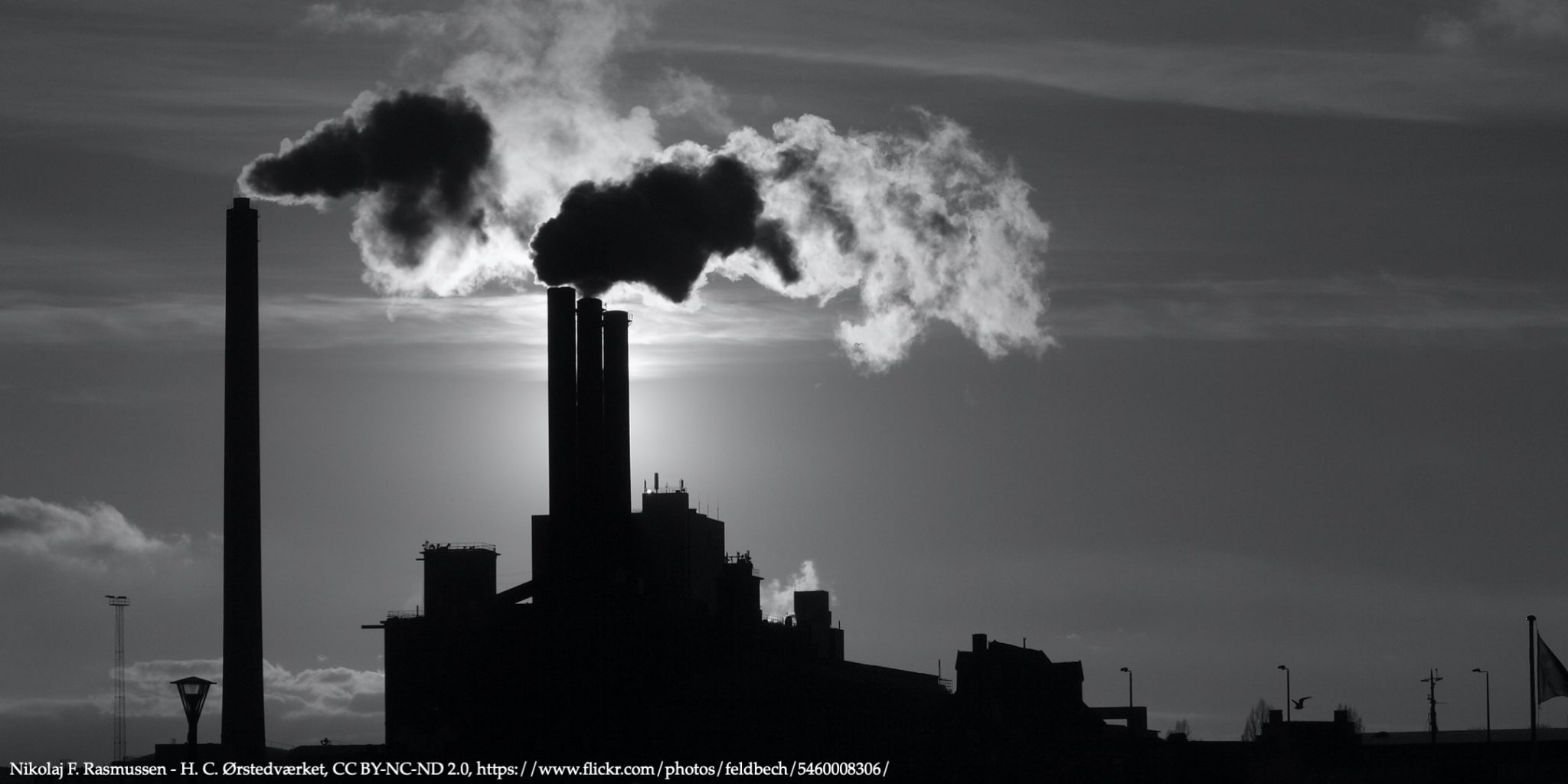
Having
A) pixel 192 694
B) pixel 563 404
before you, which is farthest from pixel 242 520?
pixel 192 694

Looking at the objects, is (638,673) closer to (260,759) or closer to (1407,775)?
(260,759)

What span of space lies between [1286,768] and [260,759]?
99.4 feet

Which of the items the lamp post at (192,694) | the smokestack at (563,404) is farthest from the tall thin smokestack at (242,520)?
the lamp post at (192,694)

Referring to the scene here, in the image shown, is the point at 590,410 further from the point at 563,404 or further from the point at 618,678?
the point at 618,678

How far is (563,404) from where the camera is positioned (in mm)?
58312

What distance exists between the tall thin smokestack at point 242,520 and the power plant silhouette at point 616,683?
0.05 m

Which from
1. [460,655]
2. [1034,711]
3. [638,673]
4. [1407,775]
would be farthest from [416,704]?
[1407,775]

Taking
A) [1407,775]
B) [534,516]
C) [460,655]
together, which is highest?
[534,516]

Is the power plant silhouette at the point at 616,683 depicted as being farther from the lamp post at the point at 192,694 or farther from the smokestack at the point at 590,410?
the lamp post at the point at 192,694

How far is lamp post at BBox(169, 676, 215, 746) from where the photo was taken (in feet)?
91.9

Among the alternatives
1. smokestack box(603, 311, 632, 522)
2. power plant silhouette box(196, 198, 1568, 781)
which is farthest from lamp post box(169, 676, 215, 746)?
smokestack box(603, 311, 632, 522)

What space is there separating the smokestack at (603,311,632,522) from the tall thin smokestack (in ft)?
34.2

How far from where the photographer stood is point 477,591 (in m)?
72.4

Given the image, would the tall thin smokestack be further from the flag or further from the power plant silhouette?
the flag
